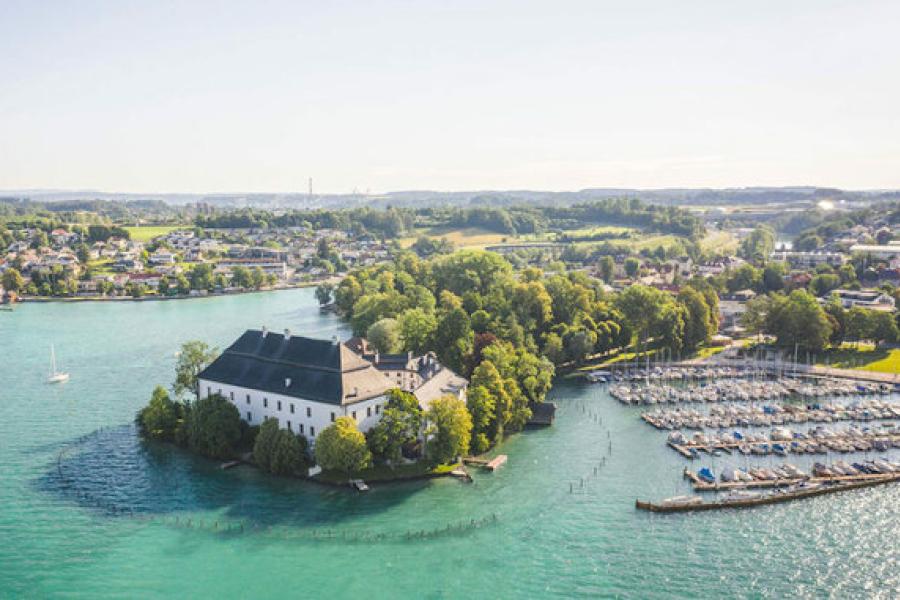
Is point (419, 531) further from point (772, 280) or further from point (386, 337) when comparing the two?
point (772, 280)

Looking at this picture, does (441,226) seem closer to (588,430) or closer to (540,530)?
(588,430)

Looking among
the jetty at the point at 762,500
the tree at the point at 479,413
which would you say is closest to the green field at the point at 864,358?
the jetty at the point at 762,500

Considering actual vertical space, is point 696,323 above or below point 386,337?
below

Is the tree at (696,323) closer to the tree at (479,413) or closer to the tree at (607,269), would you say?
the tree at (479,413)

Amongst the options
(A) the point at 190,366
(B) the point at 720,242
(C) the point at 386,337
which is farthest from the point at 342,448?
(B) the point at 720,242

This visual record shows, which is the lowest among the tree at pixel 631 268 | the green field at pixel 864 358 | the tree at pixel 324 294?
the green field at pixel 864 358

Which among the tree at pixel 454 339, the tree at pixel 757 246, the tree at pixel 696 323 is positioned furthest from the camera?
the tree at pixel 757 246
